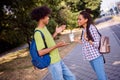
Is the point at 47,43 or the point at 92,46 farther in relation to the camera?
the point at 92,46

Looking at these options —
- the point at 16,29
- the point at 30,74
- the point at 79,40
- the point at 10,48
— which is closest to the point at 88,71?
the point at 30,74

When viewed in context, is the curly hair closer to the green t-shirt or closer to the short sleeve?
the green t-shirt

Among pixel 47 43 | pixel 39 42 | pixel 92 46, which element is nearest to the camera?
pixel 39 42

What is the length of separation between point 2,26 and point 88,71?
A: 7007 mm

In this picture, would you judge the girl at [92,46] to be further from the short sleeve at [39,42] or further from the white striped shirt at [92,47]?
the short sleeve at [39,42]

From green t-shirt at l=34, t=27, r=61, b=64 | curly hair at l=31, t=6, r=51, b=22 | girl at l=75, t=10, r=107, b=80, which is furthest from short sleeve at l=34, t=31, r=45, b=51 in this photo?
girl at l=75, t=10, r=107, b=80

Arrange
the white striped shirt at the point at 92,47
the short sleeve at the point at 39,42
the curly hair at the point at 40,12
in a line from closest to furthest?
the short sleeve at the point at 39,42
the curly hair at the point at 40,12
the white striped shirt at the point at 92,47

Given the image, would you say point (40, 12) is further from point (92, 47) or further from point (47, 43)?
point (92, 47)

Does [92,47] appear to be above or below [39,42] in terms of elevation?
below

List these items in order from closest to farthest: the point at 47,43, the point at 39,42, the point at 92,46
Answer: the point at 39,42 < the point at 47,43 < the point at 92,46

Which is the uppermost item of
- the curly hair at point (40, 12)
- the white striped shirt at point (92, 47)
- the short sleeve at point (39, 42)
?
the curly hair at point (40, 12)

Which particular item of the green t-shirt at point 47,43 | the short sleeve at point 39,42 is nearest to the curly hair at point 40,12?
the green t-shirt at point 47,43

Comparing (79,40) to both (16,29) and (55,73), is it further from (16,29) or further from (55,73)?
(16,29)


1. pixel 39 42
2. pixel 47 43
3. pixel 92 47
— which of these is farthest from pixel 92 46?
pixel 39 42
